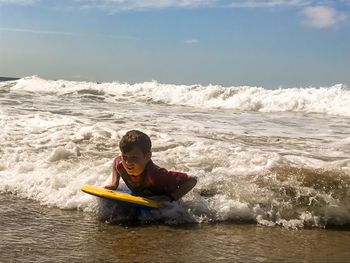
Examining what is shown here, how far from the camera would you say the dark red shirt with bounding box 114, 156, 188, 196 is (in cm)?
412

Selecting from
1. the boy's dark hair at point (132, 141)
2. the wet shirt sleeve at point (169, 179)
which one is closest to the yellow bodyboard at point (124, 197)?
the wet shirt sleeve at point (169, 179)

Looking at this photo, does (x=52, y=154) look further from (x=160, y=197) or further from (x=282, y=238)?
(x=282, y=238)

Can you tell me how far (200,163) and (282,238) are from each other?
2203 millimetres

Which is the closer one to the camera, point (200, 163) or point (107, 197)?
point (107, 197)

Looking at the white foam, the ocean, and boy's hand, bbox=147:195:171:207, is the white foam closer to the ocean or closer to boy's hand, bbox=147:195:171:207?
the ocean

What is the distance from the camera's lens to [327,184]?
4.69 meters

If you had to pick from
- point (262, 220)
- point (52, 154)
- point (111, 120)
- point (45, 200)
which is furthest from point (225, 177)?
point (111, 120)

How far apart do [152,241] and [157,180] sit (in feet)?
2.54

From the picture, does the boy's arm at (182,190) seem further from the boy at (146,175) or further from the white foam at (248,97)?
the white foam at (248,97)

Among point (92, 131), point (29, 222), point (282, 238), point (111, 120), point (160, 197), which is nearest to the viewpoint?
point (282, 238)

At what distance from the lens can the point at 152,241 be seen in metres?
3.46

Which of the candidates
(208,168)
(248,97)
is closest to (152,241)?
(208,168)

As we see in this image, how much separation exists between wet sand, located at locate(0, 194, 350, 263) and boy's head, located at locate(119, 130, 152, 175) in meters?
0.53

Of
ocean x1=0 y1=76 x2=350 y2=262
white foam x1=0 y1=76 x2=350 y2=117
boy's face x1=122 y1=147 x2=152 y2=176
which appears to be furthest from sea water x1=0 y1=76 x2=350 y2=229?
white foam x1=0 y1=76 x2=350 y2=117
